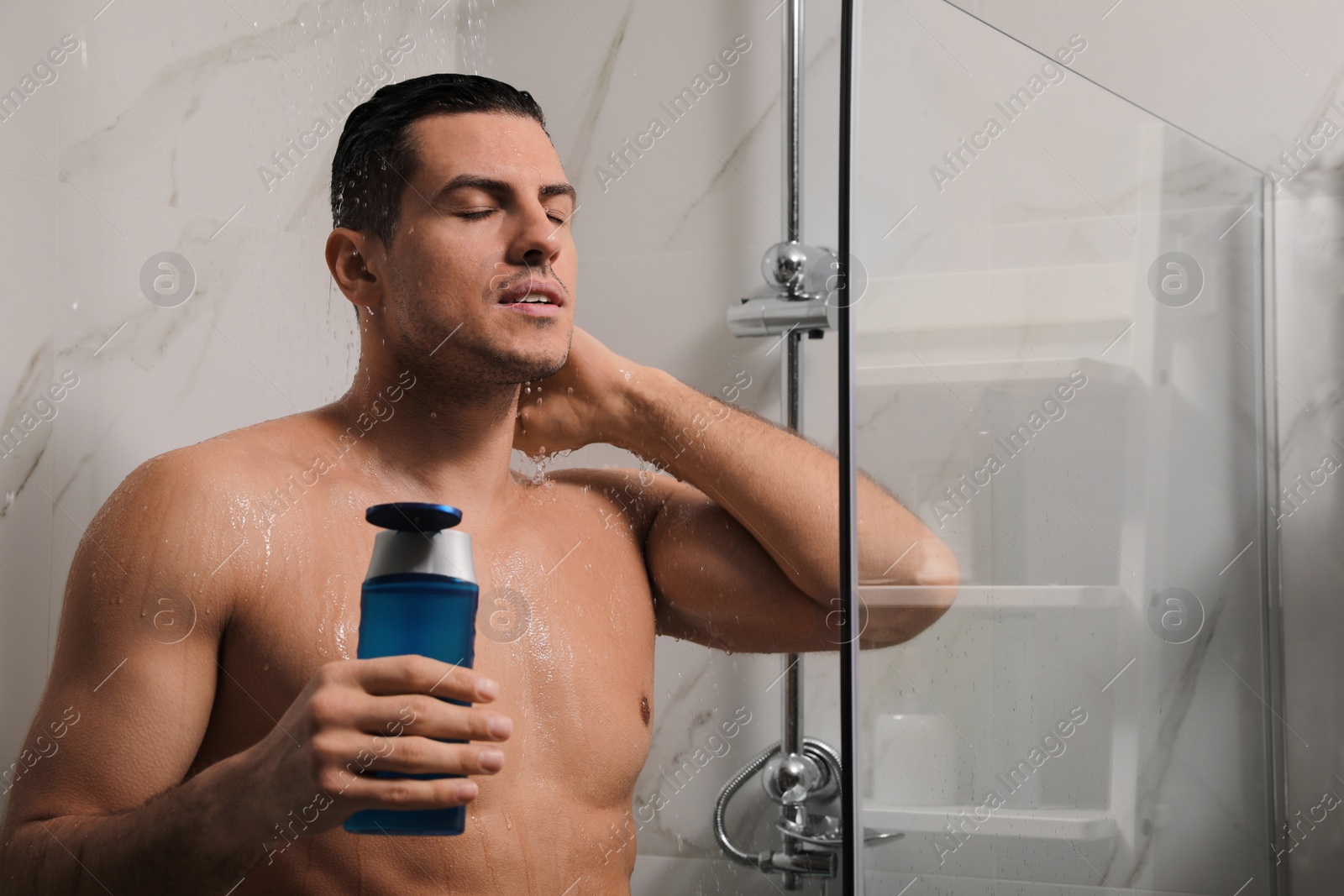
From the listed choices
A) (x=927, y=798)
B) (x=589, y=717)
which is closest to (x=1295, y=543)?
(x=927, y=798)

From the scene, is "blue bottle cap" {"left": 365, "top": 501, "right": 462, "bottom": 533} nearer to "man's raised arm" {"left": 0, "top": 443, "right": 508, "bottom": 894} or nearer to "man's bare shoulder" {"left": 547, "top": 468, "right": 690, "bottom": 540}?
"man's raised arm" {"left": 0, "top": 443, "right": 508, "bottom": 894}

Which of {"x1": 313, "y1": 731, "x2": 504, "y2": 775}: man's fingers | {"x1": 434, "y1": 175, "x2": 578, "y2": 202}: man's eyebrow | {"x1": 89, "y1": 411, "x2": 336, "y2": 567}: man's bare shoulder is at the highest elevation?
{"x1": 434, "y1": 175, "x2": 578, "y2": 202}: man's eyebrow

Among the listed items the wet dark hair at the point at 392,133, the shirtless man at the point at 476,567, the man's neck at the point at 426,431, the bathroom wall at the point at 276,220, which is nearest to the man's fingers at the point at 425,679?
the shirtless man at the point at 476,567

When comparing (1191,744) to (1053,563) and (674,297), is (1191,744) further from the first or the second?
(674,297)

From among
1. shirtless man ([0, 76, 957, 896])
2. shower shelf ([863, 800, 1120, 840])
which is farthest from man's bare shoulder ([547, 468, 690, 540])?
shower shelf ([863, 800, 1120, 840])

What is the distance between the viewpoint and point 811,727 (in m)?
0.95

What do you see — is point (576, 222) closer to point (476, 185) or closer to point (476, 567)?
point (476, 185)

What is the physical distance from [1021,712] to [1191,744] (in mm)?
90

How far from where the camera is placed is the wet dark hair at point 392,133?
802mm

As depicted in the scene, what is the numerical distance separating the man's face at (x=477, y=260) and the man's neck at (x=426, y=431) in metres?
0.02

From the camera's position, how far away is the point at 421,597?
0.50 meters

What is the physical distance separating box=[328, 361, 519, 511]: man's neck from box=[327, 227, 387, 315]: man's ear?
0.19 ft

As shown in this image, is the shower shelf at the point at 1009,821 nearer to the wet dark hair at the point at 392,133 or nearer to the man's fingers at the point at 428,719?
the man's fingers at the point at 428,719

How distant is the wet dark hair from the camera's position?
0.80m
